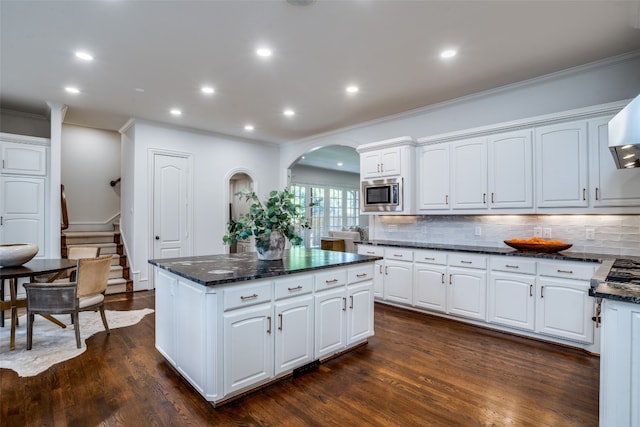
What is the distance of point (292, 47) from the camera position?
309 cm

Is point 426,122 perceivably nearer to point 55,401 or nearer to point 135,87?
point 135,87

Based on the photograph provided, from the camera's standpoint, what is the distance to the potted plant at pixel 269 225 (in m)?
2.88

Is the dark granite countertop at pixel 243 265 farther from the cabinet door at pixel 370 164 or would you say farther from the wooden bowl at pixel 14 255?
the cabinet door at pixel 370 164

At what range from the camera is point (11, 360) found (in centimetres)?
280

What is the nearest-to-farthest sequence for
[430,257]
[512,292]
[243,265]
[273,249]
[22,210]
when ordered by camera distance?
[243,265], [273,249], [512,292], [430,257], [22,210]

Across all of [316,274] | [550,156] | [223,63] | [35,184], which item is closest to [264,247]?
[316,274]

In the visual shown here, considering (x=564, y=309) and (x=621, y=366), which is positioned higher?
(x=621, y=366)

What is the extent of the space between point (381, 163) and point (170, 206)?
12.5 ft

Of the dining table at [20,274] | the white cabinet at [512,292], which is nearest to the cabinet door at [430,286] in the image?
the white cabinet at [512,292]

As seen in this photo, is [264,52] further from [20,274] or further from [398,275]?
[398,275]

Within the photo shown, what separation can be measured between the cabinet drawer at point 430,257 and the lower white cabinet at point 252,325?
1427 millimetres

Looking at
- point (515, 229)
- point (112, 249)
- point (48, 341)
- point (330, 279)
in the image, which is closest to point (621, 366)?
point (330, 279)

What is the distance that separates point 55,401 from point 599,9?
4940mm

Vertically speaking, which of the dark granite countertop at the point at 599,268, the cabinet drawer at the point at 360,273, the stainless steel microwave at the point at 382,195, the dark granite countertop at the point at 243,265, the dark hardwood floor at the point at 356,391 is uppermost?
the stainless steel microwave at the point at 382,195
